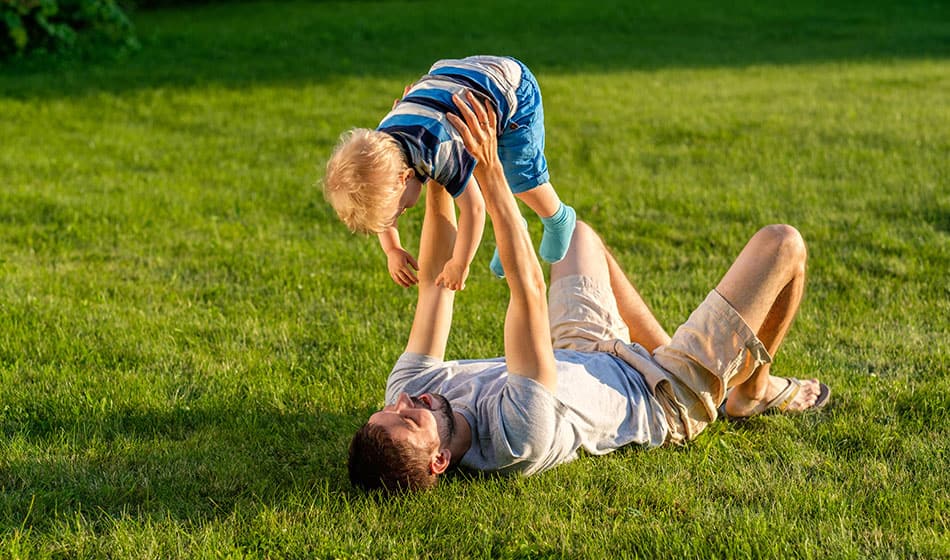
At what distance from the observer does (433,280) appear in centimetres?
467

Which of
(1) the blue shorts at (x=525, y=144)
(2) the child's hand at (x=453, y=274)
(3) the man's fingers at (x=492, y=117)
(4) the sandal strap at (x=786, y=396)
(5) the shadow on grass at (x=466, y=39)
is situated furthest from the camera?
(5) the shadow on grass at (x=466, y=39)

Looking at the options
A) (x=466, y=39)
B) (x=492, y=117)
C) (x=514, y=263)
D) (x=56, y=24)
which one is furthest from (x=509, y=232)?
(x=466, y=39)

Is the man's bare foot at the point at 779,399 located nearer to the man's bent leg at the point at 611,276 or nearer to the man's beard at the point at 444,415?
the man's bent leg at the point at 611,276

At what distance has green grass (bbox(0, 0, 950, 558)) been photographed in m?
3.97

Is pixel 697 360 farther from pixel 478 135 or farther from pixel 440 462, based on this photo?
pixel 478 135

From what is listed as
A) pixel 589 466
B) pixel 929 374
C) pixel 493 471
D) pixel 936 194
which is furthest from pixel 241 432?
A: pixel 936 194

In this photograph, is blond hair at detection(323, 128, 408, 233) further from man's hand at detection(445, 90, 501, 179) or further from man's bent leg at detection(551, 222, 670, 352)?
man's bent leg at detection(551, 222, 670, 352)

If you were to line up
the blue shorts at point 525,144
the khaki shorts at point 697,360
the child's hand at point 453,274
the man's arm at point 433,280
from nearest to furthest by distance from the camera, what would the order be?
the child's hand at point 453,274, the khaki shorts at point 697,360, the man's arm at point 433,280, the blue shorts at point 525,144

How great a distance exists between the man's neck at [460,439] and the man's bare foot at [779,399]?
1322 millimetres

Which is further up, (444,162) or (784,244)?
(444,162)

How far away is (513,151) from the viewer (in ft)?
15.9

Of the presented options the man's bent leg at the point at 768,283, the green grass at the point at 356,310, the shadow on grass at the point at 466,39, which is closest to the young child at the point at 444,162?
the man's bent leg at the point at 768,283

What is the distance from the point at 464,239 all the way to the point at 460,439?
0.79 meters

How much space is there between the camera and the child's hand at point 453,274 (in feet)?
14.2
